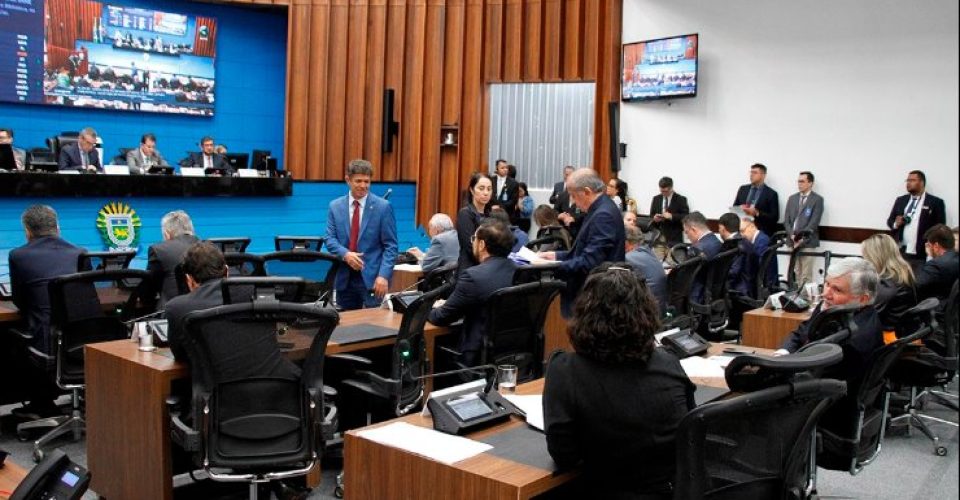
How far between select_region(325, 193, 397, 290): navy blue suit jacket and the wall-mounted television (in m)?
6.86

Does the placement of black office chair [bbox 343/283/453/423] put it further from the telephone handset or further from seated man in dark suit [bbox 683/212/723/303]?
seated man in dark suit [bbox 683/212/723/303]

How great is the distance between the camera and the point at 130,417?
12.2ft

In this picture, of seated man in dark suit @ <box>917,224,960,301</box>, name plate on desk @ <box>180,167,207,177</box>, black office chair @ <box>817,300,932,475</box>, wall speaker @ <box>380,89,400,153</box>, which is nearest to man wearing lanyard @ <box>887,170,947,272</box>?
seated man in dark suit @ <box>917,224,960,301</box>

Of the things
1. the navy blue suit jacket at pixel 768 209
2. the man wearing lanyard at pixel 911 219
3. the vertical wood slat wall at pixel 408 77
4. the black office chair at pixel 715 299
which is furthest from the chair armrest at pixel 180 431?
the vertical wood slat wall at pixel 408 77

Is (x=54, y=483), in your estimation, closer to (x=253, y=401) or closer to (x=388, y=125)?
(x=253, y=401)

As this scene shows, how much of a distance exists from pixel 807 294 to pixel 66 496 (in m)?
5.15

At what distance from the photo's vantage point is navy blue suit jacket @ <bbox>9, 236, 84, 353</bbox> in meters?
4.82

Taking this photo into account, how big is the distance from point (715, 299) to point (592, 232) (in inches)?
91.8

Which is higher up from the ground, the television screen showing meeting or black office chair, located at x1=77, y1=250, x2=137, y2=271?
the television screen showing meeting

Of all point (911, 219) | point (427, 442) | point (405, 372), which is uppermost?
point (911, 219)

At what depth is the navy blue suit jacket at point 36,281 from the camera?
482 cm

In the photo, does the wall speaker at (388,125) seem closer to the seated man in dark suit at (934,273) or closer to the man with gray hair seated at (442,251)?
the man with gray hair seated at (442,251)

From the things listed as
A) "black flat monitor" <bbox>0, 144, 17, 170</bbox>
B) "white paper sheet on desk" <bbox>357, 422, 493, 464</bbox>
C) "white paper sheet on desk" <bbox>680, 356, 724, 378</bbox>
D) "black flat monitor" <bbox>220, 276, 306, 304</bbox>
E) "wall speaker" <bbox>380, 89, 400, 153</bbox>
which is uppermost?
"wall speaker" <bbox>380, 89, 400, 153</bbox>

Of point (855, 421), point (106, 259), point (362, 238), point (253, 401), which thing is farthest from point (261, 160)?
point (855, 421)
